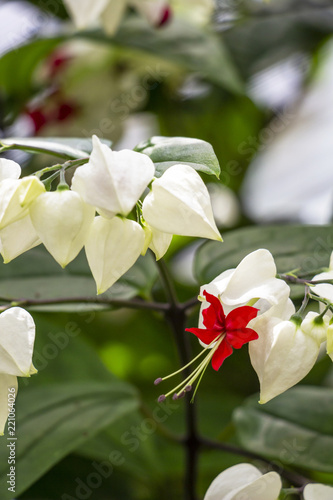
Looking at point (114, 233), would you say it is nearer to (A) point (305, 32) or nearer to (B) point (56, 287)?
(B) point (56, 287)

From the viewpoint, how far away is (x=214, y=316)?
37 cm

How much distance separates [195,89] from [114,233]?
69 cm

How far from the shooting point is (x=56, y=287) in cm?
55

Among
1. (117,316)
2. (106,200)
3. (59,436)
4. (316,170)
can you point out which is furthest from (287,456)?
(316,170)

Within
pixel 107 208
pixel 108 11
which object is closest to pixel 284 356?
pixel 107 208

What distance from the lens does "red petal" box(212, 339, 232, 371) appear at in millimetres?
376

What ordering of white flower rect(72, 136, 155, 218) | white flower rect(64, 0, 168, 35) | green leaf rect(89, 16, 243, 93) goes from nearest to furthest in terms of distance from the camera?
white flower rect(72, 136, 155, 218) < white flower rect(64, 0, 168, 35) < green leaf rect(89, 16, 243, 93)

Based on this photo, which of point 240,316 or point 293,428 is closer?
point 240,316

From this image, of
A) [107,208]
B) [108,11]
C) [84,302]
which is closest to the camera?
[107,208]

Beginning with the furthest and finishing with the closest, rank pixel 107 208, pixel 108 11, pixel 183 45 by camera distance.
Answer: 1. pixel 183 45
2. pixel 108 11
3. pixel 107 208

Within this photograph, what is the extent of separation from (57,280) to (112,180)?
0.77 ft

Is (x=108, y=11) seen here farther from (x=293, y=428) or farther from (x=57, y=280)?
(x=293, y=428)

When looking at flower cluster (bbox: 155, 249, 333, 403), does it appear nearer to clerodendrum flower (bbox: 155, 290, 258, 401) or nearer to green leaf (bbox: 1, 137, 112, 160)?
clerodendrum flower (bbox: 155, 290, 258, 401)

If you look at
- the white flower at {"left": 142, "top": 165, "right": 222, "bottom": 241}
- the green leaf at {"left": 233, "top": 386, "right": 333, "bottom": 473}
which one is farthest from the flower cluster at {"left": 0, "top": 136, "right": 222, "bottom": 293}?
the green leaf at {"left": 233, "top": 386, "right": 333, "bottom": 473}
